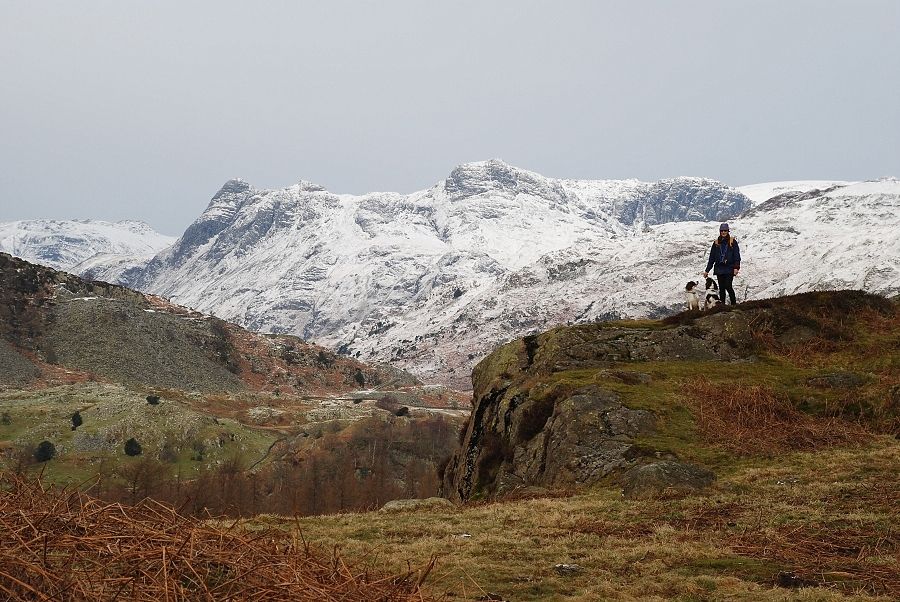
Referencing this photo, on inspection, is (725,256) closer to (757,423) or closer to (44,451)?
(757,423)

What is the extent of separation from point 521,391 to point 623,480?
8.21 metres

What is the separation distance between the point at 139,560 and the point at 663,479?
12601 millimetres

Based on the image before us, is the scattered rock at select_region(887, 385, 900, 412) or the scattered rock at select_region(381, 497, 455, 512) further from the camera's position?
the scattered rock at select_region(887, 385, 900, 412)

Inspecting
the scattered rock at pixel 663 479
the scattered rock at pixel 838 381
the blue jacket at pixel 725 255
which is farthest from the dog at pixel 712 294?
the scattered rock at pixel 663 479

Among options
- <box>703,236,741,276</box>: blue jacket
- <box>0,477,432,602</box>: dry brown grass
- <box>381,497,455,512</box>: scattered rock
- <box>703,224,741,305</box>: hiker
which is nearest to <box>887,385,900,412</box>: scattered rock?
<box>703,224,741,305</box>: hiker

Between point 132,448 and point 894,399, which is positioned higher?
point 894,399

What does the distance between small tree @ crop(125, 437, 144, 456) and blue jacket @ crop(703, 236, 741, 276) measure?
7614 cm

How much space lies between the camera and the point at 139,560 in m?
3.94

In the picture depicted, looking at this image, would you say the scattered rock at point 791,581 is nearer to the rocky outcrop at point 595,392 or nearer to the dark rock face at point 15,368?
the rocky outcrop at point 595,392

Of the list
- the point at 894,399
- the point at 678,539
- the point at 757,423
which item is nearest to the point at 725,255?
the point at 894,399

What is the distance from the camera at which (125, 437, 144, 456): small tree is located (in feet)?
259

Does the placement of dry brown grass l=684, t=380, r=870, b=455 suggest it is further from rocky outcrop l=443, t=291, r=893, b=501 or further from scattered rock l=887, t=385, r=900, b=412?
rocky outcrop l=443, t=291, r=893, b=501

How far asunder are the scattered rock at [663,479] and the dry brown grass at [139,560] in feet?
34.2

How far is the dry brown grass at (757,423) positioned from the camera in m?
16.7
